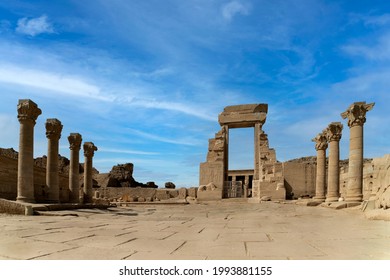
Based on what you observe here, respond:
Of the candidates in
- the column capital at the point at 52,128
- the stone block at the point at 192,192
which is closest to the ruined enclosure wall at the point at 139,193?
the stone block at the point at 192,192

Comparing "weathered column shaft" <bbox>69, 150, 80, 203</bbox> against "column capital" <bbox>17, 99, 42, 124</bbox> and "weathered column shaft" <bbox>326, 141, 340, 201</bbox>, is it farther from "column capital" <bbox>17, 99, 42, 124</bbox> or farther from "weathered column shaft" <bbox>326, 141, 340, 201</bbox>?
"weathered column shaft" <bbox>326, 141, 340, 201</bbox>

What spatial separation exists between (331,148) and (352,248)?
47.9ft

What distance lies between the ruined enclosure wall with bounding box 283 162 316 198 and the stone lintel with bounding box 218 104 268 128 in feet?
18.6

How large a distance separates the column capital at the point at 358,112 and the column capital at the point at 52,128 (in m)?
13.7

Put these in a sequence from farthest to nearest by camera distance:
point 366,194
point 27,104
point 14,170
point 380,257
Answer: point 366,194 < point 14,170 < point 27,104 < point 380,257

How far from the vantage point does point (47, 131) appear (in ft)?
56.6

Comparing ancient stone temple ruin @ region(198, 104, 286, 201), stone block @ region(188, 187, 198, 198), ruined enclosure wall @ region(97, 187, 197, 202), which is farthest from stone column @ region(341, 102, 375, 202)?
ruined enclosure wall @ region(97, 187, 197, 202)

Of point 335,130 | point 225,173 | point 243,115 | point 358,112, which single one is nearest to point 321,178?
point 335,130

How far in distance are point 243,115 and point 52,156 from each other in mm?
15948

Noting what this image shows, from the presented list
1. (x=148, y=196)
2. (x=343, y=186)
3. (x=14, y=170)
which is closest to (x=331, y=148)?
(x=343, y=186)

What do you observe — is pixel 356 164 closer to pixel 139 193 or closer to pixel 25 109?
pixel 25 109

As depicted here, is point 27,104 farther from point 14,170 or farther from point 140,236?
point 140,236

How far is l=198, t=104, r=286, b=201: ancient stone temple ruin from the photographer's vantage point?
2437 cm

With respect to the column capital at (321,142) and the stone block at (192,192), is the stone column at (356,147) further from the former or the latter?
the stone block at (192,192)
